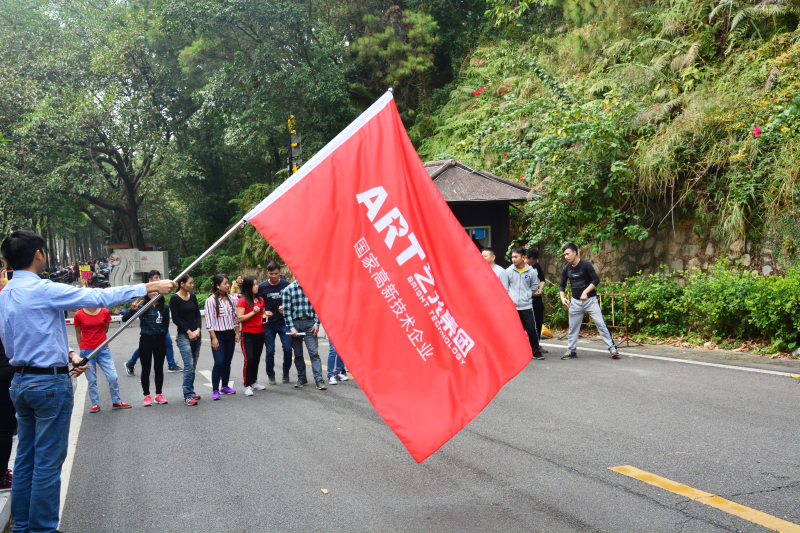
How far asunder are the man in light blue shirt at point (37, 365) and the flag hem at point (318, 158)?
76 cm

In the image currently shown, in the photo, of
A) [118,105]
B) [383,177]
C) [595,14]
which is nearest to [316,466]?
[383,177]

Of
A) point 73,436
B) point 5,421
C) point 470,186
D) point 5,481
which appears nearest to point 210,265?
point 470,186

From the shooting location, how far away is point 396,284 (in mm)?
3842

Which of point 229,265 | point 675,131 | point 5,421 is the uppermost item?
point 675,131

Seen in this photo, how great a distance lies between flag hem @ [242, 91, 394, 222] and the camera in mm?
3885

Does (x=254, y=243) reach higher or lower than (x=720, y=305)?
higher

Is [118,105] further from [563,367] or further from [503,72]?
[563,367]

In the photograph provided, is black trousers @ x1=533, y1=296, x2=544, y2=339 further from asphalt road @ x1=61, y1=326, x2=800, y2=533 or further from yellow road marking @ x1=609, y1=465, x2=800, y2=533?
yellow road marking @ x1=609, y1=465, x2=800, y2=533

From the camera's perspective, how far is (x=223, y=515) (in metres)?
4.48

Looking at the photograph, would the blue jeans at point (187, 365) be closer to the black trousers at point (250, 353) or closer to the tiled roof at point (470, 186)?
the black trousers at point (250, 353)

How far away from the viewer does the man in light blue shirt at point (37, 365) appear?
3.99 meters

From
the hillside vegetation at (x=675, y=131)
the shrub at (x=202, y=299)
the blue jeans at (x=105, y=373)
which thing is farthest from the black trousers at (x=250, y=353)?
the shrub at (x=202, y=299)

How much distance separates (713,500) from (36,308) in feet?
15.2

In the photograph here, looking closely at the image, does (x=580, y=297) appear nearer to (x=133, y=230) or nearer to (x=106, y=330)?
(x=106, y=330)
